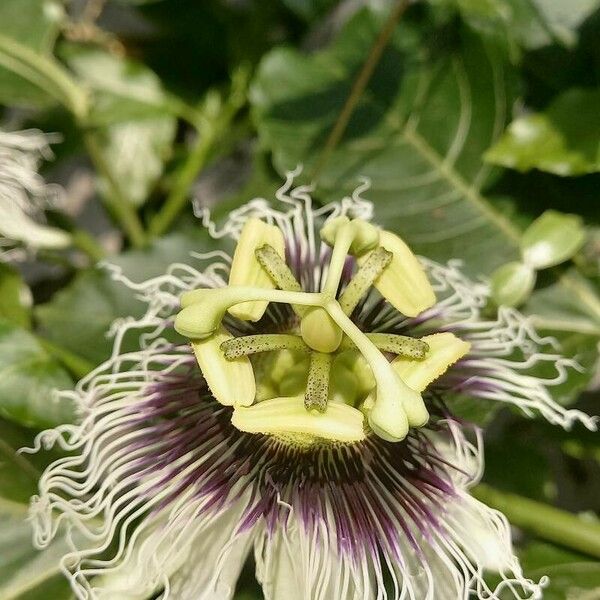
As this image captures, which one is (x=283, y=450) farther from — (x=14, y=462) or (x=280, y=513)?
(x=14, y=462)

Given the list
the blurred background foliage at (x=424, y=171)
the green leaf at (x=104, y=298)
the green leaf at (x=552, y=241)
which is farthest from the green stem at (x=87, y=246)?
the green leaf at (x=552, y=241)

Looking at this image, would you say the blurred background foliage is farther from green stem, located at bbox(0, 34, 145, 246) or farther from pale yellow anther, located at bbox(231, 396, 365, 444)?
pale yellow anther, located at bbox(231, 396, 365, 444)

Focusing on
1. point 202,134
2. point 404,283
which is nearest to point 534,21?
point 404,283

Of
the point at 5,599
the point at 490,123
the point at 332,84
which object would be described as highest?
the point at 332,84

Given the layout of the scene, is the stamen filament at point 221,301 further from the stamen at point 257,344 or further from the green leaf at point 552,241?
the green leaf at point 552,241

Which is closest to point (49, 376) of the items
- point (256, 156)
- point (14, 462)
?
point (14, 462)

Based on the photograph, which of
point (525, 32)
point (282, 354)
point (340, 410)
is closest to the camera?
point (340, 410)
